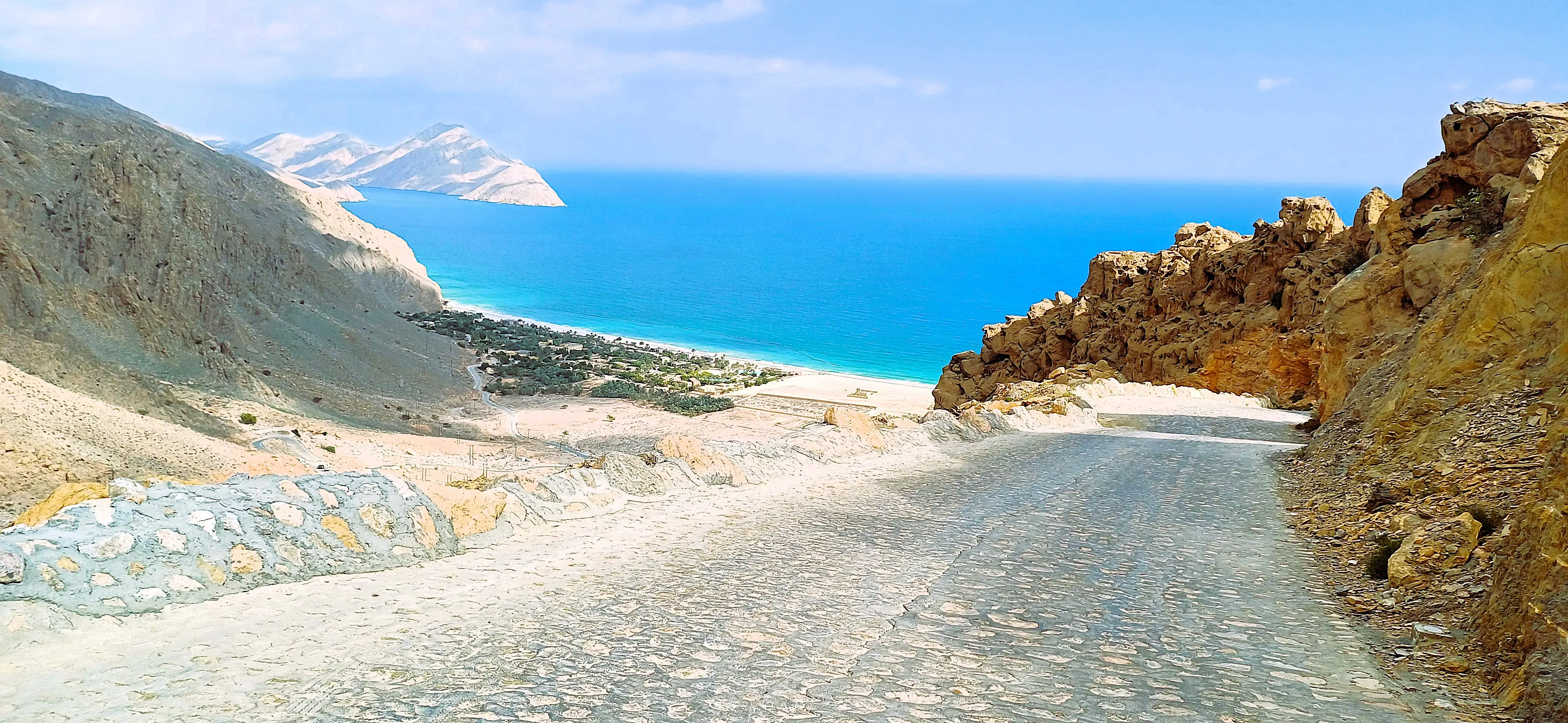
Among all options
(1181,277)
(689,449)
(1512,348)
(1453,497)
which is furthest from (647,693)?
(1181,277)

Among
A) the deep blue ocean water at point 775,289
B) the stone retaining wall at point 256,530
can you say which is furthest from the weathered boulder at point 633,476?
the deep blue ocean water at point 775,289

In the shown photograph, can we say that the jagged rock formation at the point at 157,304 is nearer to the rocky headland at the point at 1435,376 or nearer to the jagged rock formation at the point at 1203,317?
the rocky headland at the point at 1435,376

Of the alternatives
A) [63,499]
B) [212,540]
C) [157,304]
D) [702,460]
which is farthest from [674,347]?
[212,540]

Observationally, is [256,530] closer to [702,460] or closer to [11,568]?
[11,568]

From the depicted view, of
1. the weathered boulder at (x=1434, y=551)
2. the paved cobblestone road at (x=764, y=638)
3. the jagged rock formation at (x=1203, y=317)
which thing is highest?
the jagged rock formation at (x=1203, y=317)

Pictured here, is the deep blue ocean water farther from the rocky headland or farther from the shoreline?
the rocky headland

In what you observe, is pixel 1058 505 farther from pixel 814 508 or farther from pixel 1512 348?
pixel 1512 348
